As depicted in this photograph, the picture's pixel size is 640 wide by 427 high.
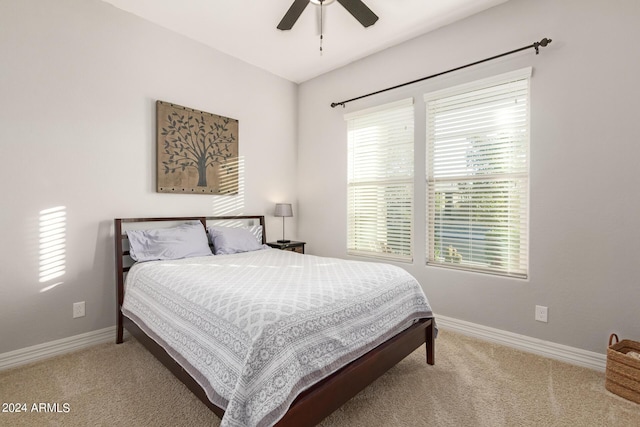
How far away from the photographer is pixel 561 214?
241 centimetres

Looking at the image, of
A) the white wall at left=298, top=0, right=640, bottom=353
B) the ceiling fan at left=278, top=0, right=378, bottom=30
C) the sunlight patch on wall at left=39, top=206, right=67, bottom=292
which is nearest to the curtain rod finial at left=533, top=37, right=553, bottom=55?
the white wall at left=298, top=0, right=640, bottom=353

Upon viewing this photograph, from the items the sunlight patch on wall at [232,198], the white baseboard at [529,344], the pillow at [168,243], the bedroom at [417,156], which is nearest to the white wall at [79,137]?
the bedroom at [417,156]

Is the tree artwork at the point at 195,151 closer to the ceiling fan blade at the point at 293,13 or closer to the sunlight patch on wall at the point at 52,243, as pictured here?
the sunlight patch on wall at the point at 52,243

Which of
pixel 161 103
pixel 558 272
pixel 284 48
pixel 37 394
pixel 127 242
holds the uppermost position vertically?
pixel 284 48

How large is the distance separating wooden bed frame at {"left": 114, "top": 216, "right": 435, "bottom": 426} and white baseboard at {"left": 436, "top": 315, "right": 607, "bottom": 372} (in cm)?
78

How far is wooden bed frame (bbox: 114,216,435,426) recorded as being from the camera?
1.38 meters

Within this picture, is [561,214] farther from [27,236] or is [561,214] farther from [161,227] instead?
[27,236]

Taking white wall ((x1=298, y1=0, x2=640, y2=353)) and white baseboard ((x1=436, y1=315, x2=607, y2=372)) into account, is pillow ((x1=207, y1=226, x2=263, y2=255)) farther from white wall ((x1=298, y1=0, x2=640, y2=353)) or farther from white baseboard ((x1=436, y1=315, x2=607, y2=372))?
white baseboard ((x1=436, y1=315, x2=607, y2=372))

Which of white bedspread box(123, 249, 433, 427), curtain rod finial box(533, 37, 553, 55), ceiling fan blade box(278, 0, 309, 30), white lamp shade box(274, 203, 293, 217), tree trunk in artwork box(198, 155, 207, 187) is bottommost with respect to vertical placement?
white bedspread box(123, 249, 433, 427)

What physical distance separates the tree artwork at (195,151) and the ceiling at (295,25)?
0.79 metres

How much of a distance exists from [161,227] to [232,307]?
6.42 feet

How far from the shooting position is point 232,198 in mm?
3680

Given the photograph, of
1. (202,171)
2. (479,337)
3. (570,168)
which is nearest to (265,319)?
(479,337)

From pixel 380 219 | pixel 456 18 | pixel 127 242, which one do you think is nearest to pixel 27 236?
pixel 127 242
